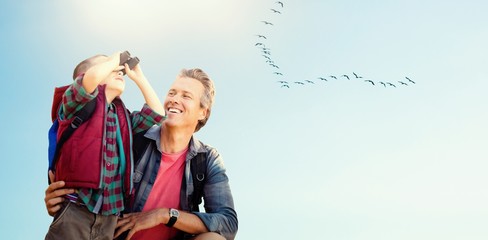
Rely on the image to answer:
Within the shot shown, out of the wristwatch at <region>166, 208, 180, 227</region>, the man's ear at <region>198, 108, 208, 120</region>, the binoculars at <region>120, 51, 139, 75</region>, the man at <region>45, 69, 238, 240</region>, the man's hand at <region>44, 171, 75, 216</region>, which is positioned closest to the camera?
the man's hand at <region>44, 171, 75, 216</region>

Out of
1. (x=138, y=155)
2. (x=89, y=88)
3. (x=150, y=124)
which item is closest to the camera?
(x=89, y=88)

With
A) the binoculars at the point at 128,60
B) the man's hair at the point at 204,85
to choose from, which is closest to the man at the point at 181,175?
the man's hair at the point at 204,85

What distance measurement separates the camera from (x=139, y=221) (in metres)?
5.38

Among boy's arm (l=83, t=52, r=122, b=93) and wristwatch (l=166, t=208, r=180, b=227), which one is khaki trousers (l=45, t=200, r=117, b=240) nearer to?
wristwatch (l=166, t=208, r=180, b=227)

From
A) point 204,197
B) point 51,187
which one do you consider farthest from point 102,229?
point 204,197

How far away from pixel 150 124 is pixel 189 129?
0.57 meters

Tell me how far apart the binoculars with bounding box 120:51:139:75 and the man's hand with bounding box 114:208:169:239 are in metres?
1.17

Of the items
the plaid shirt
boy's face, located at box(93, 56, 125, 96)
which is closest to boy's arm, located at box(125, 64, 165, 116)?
boy's face, located at box(93, 56, 125, 96)

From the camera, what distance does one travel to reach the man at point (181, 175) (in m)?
5.70

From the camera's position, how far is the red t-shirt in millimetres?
5766

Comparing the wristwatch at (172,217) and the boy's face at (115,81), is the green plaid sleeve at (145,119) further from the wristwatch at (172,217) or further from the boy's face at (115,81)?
the wristwatch at (172,217)

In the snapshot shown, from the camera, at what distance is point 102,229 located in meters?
5.01

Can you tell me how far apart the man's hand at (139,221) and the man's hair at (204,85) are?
101 centimetres

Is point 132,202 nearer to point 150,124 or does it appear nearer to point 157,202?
point 157,202
